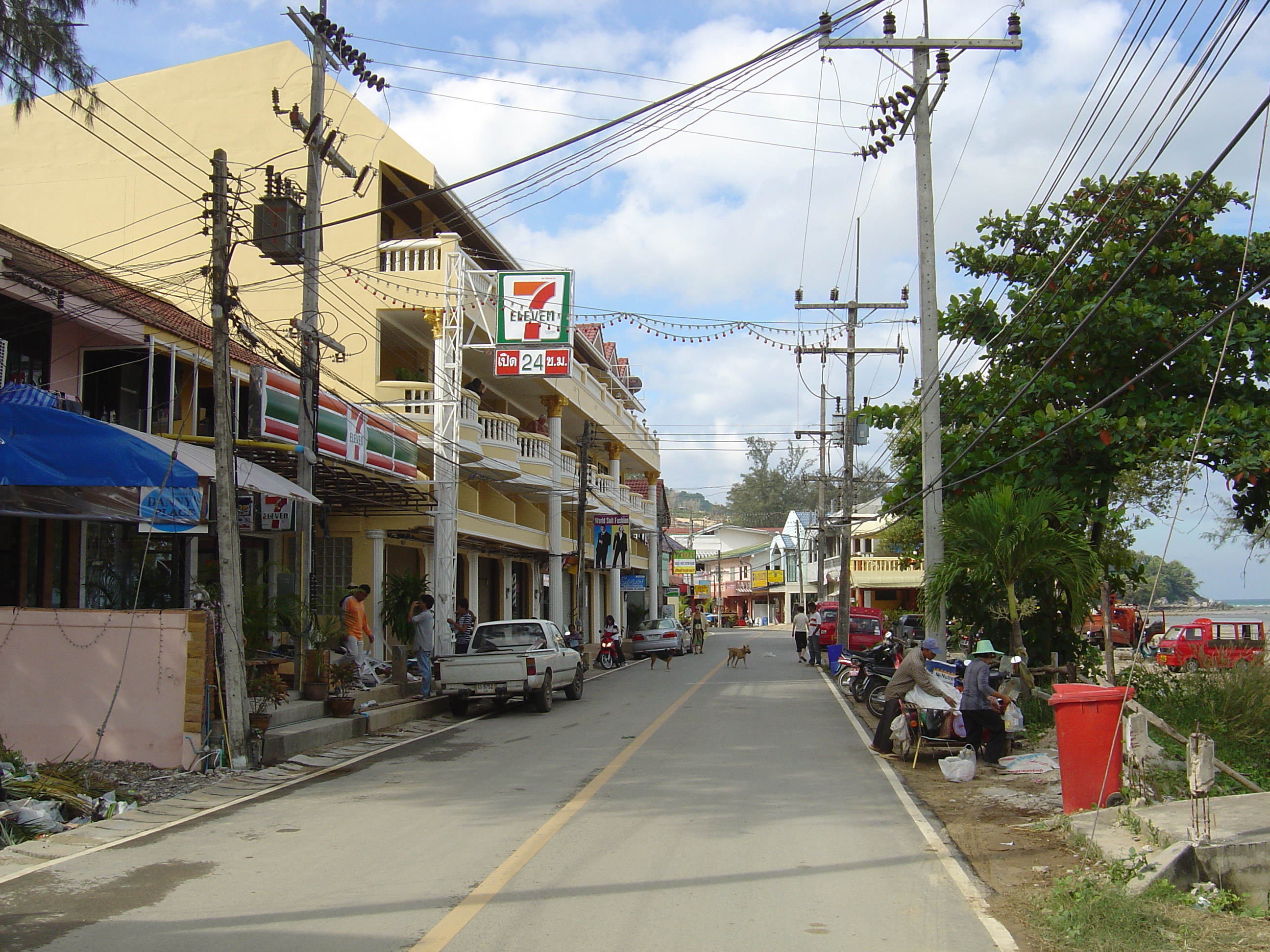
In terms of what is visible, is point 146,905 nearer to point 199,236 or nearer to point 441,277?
point 441,277

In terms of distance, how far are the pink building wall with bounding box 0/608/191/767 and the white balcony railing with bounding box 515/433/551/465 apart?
61.6ft

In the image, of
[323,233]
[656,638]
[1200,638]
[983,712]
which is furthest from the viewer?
[656,638]

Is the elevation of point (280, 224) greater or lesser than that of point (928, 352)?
greater

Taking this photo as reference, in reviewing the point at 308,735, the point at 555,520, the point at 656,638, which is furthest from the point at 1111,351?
the point at 656,638

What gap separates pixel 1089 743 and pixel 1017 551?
6.95 meters

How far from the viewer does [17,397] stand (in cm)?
1448

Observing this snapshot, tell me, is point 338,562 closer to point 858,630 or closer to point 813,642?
point 813,642

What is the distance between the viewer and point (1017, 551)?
1595 cm

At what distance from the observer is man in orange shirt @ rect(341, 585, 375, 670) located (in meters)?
19.2

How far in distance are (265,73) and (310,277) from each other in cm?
1246

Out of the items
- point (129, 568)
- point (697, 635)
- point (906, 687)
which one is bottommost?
point (697, 635)

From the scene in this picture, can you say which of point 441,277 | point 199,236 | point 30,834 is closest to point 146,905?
point 30,834

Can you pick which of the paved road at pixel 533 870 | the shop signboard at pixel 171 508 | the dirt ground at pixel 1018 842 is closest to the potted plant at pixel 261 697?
the paved road at pixel 533 870

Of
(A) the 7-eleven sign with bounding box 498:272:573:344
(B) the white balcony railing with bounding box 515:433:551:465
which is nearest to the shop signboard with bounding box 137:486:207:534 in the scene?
(A) the 7-eleven sign with bounding box 498:272:573:344
